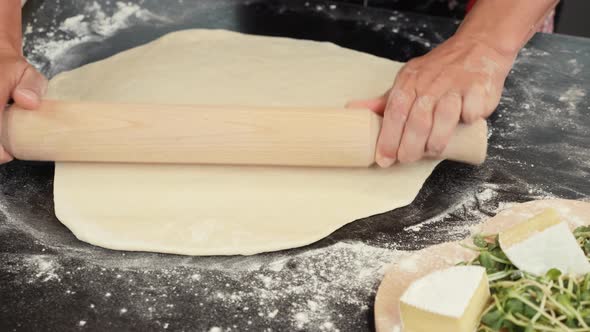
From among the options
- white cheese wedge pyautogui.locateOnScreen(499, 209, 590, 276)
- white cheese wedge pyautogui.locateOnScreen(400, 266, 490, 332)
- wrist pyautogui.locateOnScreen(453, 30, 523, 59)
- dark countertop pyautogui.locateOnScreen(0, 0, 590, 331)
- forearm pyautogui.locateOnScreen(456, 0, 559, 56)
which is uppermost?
forearm pyautogui.locateOnScreen(456, 0, 559, 56)

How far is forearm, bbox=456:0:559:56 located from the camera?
76.9 inches

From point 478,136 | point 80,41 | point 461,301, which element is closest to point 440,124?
point 478,136

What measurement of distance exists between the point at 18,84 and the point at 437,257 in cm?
121

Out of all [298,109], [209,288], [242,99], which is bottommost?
[209,288]

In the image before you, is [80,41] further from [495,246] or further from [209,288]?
[495,246]

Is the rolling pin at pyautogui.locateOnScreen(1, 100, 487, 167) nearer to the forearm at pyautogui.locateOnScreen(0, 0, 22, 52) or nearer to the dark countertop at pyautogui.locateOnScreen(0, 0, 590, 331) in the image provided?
the dark countertop at pyautogui.locateOnScreen(0, 0, 590, 331)

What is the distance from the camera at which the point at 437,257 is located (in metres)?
1.53

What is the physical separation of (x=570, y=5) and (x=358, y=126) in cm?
219

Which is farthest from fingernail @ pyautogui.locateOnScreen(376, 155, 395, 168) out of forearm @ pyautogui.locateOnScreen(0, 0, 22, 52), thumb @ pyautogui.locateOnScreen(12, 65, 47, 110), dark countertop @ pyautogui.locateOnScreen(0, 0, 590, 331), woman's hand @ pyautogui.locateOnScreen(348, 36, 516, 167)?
forearm @ pyautogui.locateOnScreen(0, 0, 22, 52)

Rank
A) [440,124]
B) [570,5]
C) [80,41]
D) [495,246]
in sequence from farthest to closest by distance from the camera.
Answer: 1. [570,5]
2. [80,41]
3. [440,124]
4. [495,246]

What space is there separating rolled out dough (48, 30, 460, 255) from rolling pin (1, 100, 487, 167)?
0.07 meters

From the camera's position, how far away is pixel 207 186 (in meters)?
1.82

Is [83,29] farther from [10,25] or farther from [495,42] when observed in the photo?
[495,42]

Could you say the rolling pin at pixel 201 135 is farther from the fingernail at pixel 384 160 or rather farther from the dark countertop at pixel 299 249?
the dark countertop at pixel 299 249
